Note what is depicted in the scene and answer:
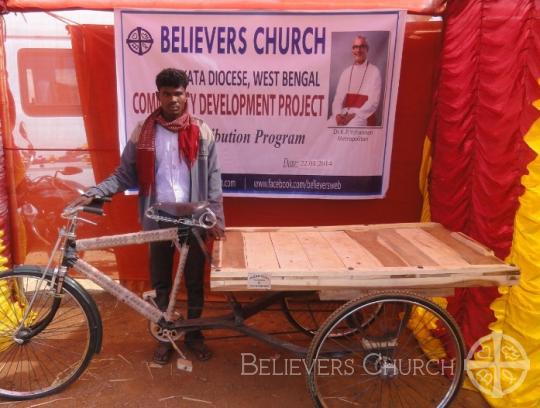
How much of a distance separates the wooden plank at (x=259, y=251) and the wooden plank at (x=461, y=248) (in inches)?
42.1

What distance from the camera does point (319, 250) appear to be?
2.79 metres

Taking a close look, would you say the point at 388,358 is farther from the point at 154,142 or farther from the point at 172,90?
the point at 172,90

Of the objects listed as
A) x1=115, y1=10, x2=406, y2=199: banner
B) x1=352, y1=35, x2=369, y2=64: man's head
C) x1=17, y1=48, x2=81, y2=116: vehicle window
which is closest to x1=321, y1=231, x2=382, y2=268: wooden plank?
x1=115, y1=10, x2=406, y2=199: banner

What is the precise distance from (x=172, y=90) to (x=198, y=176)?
579 millimetres

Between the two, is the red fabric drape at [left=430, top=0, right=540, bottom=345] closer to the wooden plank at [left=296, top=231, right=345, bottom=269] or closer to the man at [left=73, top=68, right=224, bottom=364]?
the wooden plank at [left=296, top=231, right=345, bottom=269]

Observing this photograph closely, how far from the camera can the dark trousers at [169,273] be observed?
330 cm

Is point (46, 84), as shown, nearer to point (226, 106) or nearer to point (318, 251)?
point (226, 106)

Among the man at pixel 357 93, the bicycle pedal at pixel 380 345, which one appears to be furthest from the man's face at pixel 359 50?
the bicycle pedal at pixel 380 345

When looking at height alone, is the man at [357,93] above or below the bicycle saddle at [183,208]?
above

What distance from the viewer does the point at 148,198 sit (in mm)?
3170

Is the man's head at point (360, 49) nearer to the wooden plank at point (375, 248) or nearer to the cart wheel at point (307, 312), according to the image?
the wooden plank at point (375, 248)

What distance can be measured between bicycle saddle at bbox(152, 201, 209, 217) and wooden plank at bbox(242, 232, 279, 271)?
0.36 meters

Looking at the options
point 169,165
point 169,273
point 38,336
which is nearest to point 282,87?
point 169,165

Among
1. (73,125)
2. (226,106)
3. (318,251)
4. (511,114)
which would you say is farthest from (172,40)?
(511,114)
